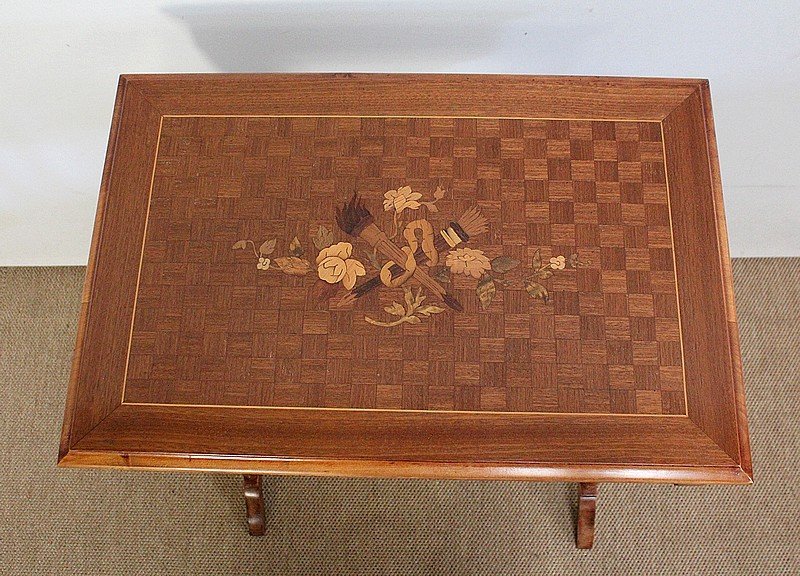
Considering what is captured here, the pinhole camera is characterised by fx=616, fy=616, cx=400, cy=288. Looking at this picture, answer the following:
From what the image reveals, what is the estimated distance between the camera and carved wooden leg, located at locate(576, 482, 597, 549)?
112 centimetres

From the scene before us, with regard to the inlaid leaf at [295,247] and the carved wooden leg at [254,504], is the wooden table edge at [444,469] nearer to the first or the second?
the inlaid leaf at [295,247]

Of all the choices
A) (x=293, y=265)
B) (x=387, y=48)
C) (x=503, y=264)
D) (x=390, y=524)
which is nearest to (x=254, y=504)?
(x=390, y=524)

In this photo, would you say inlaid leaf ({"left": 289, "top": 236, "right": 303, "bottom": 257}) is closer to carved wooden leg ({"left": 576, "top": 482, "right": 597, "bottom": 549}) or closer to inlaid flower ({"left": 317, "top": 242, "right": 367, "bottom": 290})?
inlaid flower ({"left": 317, "top": 242, "right": 367, "bottom": 290})

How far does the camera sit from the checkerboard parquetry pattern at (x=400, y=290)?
0.72m

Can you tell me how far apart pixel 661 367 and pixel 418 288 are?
298 mm

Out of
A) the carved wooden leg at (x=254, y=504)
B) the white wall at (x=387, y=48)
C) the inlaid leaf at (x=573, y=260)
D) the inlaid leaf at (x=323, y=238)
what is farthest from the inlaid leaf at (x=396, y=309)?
the carved wooden leg at (x=254, y=504)

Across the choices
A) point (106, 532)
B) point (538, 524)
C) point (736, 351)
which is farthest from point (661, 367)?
point (106, 532)

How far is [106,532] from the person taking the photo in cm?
123

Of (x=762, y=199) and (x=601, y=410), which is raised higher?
(x=762, y=199)

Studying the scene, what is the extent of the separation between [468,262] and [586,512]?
0.65m

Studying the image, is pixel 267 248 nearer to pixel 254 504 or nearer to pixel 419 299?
pixel 419 299

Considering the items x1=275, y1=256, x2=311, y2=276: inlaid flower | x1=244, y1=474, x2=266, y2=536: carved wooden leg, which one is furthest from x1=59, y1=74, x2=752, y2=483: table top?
x1=244, y1=474, x2=266, y2=536: carved wooden leg

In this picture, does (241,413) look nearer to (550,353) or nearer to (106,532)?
(550,353)

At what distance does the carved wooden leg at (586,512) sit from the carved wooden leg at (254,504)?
597 mm
